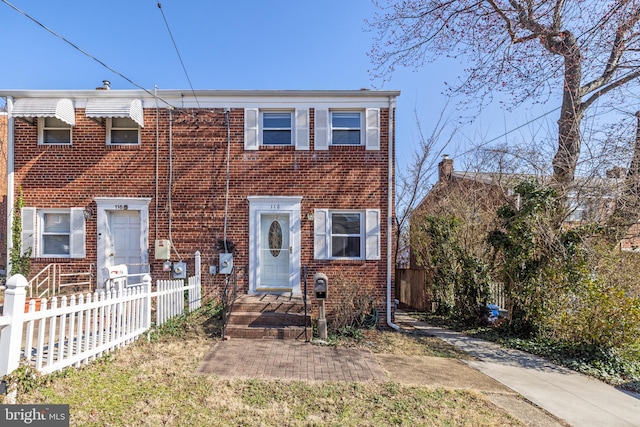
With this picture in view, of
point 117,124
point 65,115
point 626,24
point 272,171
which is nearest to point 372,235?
point 272,171

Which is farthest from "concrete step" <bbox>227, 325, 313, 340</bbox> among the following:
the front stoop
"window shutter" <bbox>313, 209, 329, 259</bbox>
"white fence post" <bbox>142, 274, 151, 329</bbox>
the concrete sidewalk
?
the concrete sidewalk

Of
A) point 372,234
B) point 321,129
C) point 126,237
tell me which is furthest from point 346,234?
point 126,237

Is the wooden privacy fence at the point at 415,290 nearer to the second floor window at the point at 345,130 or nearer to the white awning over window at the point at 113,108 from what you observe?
the second floor window at the point at 345,130

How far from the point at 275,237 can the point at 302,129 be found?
2929mm

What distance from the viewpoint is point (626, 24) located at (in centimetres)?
641

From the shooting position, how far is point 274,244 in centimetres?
848

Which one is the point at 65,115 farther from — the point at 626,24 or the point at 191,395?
the point at 626,24

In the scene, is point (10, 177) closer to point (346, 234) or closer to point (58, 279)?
point (58, 279)

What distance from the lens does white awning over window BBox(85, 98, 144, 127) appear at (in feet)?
25.6

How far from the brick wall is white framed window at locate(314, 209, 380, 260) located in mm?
168

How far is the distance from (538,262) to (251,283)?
22.0 ft

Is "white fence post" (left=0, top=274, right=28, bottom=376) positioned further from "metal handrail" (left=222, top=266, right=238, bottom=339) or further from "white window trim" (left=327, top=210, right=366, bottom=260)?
"white window trim" (left=327, top=210, right=366, bottom=260)

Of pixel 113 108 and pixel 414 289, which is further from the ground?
pixel 113 108

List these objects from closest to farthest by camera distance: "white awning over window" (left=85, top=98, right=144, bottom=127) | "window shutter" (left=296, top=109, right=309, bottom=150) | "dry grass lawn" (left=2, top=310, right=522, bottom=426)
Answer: "dry grass lawn" (left=2, top=310, right=522, bottom=426) → "white awning over window" (left=85, top=98, right=144, bottom=127) → "window shutter" (left=296, top=109, right=309, bottom=150)
